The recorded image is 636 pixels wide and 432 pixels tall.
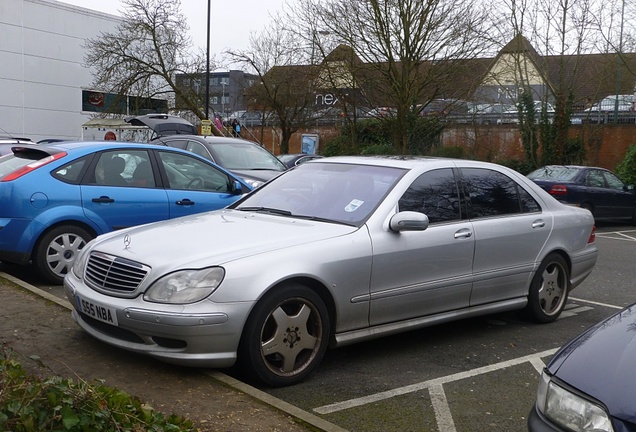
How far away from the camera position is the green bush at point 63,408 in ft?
10.0

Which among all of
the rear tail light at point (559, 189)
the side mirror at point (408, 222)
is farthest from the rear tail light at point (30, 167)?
the rear tail light at point (559, 189)

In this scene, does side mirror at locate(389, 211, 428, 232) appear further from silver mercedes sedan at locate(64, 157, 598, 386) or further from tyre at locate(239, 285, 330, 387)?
tyre at locate(239, 285, 330, 387)

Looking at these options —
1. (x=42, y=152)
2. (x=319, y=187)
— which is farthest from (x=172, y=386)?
(x=42, y=152)

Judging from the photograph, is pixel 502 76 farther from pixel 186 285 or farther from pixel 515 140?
pixel 186 285

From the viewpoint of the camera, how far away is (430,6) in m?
24.9

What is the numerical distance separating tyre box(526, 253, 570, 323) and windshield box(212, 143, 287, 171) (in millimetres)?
6201

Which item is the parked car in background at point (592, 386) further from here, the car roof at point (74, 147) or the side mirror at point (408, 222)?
the car roof at point (74, 147)

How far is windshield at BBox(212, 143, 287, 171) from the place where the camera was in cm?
1212

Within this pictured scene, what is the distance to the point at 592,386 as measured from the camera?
294 centimetres

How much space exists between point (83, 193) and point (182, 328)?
3.64 meters

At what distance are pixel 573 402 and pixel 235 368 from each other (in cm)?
270

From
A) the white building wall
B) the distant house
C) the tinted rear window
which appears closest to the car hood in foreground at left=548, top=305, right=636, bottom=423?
the tinted rear window

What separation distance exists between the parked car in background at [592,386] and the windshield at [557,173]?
50.6 ft

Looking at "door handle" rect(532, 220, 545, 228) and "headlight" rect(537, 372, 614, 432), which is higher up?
"door handle" rect(532, 220, 545, 228)
